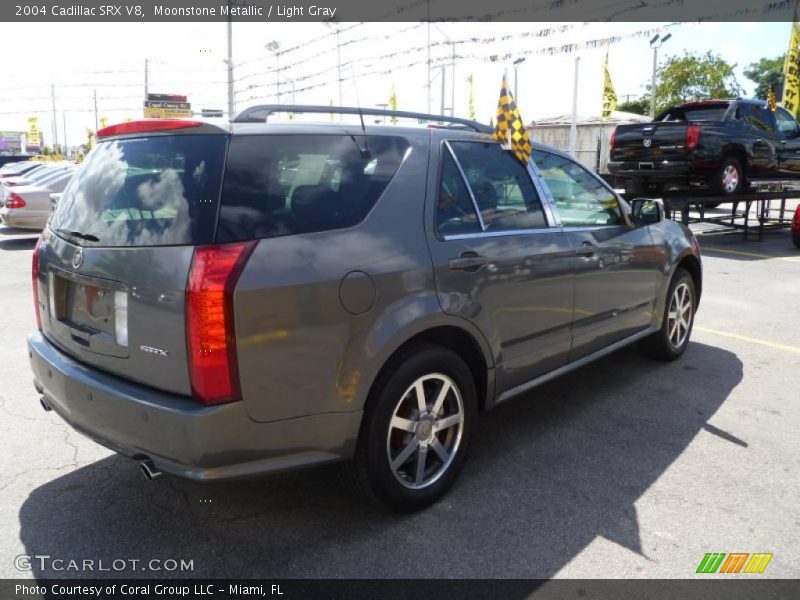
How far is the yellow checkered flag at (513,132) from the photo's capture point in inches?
149

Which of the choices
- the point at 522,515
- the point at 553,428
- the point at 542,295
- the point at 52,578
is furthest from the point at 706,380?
the point at 52,578

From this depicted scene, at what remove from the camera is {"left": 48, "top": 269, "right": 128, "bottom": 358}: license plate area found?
263 cm

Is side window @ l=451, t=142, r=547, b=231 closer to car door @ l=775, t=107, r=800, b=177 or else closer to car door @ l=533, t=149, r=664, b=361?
car door @ l=533, t=149, r=664, b=361

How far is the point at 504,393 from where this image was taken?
11.7 ft

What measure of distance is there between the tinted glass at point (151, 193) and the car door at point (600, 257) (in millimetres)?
2146

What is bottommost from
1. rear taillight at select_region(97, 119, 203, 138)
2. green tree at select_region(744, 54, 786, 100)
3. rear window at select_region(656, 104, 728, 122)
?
rear taillight at select_region(97, 119, 203, 138)

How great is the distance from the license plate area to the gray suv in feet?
0.04

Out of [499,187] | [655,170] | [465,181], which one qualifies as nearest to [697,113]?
[655,170]

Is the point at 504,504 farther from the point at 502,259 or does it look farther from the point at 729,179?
the point at 729,179

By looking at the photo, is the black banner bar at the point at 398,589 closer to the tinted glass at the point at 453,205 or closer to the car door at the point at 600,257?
the tinted glass at the point at 453,205

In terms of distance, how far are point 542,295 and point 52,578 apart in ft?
8.68

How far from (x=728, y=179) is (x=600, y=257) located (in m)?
9.47

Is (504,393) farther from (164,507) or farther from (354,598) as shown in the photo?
(164,507)

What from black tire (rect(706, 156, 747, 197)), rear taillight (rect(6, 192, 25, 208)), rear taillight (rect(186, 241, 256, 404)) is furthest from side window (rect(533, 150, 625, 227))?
rear taillight (rect(6, 192, 25, 208))
